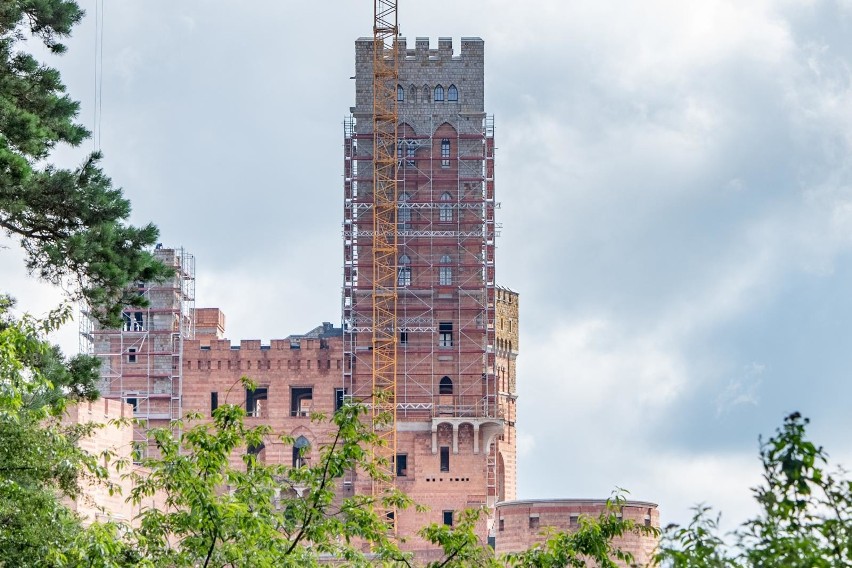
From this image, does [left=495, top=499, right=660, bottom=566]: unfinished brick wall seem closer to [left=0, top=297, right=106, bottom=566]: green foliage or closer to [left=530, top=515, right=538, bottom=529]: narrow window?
[left=530, top=515, right=538, bottom=529]: narrow window

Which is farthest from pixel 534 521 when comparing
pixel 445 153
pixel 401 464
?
pixel 445 153

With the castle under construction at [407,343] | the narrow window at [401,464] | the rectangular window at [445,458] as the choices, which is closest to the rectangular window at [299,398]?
the castle under construction at [407,343]

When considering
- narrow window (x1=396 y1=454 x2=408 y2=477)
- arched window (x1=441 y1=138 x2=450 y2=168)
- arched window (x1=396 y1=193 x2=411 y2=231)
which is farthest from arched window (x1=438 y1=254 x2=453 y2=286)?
narrow window (x1=396 y1=454 x2=408 y2=477)

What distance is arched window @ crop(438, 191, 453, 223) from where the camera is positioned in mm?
89375

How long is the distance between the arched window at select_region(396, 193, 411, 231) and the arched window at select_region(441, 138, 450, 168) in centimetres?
243

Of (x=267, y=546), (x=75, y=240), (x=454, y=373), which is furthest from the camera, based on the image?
(x=454, y=373)

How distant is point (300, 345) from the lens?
90.6 m

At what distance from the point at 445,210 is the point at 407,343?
22.1 ft

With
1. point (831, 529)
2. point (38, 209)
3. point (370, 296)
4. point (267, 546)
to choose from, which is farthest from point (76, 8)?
point (370, 296)

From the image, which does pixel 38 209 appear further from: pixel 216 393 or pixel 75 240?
pixel 216 393

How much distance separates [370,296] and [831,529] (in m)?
75.5

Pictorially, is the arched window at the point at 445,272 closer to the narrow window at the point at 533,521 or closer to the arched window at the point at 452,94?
the arched window at the point at 452,94

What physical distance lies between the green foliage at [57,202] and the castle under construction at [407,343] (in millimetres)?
55287

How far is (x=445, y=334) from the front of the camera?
89000 millimetres
